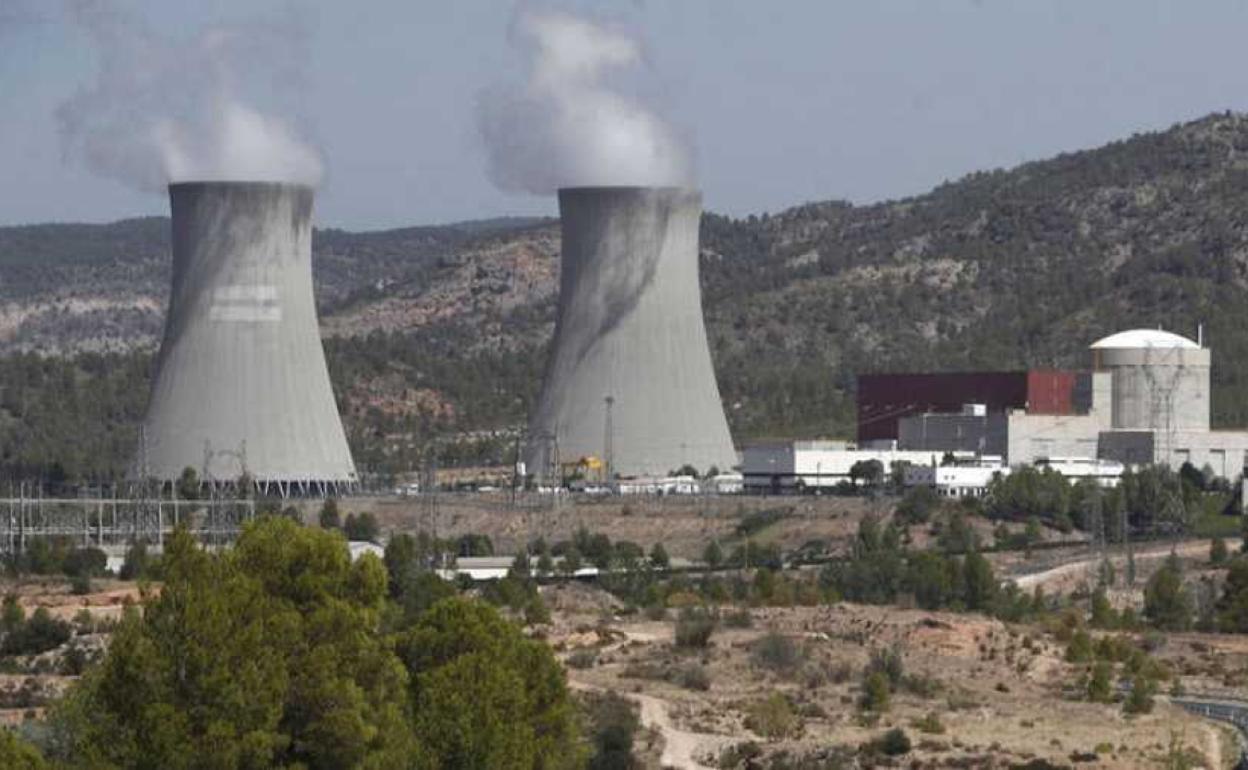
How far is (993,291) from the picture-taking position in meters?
128

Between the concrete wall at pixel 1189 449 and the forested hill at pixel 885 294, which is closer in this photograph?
the concrete wall at pixel 1189 449

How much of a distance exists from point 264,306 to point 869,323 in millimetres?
62773

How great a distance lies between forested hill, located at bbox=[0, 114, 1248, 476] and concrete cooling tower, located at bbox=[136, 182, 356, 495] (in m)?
32.1

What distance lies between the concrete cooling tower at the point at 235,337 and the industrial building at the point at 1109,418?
2363 cm

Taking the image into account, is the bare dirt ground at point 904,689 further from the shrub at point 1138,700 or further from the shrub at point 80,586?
the shrub at point 80,586

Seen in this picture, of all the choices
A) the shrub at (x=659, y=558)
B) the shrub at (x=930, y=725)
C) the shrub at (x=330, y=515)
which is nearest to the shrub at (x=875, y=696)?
the shrub at (x=930, y=725)

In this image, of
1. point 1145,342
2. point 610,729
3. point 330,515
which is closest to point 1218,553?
point 330,515

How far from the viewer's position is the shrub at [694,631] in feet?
146

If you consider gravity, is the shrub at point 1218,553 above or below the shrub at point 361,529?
below

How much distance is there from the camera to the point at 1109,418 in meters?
85.4

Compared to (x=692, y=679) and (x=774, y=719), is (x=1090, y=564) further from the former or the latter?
(x=774, y=719)

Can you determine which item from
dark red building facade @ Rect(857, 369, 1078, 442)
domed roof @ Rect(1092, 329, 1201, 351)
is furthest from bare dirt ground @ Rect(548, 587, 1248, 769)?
domed roof @ Rect(1092, 329, 1201, 351)

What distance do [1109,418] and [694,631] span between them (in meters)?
42.1

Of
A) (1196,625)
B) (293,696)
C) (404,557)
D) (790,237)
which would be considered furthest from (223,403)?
(790,237)
